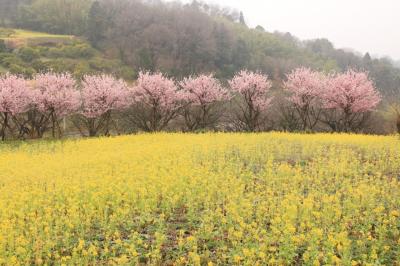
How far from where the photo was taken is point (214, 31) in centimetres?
9219

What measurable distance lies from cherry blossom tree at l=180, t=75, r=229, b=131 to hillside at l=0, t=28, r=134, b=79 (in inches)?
1296

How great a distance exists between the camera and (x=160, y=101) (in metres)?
35.3

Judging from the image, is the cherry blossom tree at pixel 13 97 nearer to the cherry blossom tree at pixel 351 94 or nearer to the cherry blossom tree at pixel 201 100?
the cherry blossom tree at pixel 201 100

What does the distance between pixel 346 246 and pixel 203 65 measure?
2985 inches

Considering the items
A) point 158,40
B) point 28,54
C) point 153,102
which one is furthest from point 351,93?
point 28,54

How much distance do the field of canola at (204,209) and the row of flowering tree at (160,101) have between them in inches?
555

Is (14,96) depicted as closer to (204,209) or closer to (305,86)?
(305,86)

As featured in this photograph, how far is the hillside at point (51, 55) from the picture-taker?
225 feet

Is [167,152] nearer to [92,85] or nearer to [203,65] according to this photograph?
[92,85]

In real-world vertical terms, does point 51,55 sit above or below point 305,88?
above

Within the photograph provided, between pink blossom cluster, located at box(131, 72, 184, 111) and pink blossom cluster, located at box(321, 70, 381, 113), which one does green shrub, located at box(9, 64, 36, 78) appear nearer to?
pink blossom cluster, located at box(131, 72, 184, 111)

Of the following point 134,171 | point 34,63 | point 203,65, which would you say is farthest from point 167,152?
point 203,65

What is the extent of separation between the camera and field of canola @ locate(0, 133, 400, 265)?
7.78 metres

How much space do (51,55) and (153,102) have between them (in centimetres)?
5337
